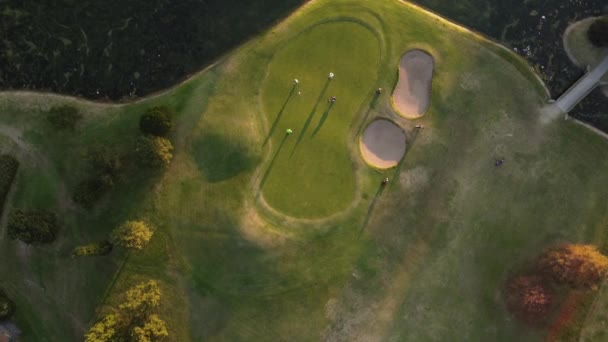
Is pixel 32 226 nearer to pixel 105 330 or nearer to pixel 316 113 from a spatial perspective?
pixel 105 330

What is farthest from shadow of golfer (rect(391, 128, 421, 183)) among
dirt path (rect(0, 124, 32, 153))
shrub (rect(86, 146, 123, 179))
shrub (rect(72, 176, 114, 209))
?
dirt path (rect(0, 124, 32, 153))

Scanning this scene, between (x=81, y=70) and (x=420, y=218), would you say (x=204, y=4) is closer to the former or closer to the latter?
(x=81, y=70)

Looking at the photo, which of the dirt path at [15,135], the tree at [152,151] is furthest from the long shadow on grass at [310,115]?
the dirt path at [15,135]

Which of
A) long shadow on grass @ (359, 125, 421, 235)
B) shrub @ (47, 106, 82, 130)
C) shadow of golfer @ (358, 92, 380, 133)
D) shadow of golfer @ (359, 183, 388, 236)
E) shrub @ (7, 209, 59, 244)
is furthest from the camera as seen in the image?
shadow of golfer @ (358, 92, 380, 133)

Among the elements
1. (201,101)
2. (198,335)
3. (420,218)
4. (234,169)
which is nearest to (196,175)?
(234,169)

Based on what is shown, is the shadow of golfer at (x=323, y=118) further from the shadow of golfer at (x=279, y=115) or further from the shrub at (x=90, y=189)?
the shrub at (x=90, y=189)

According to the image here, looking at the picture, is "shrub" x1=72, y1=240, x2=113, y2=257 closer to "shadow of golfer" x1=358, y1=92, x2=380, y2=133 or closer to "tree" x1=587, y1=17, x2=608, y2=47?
"shadow of golfer" x1=358, y1=92, x2=380, y2=133
